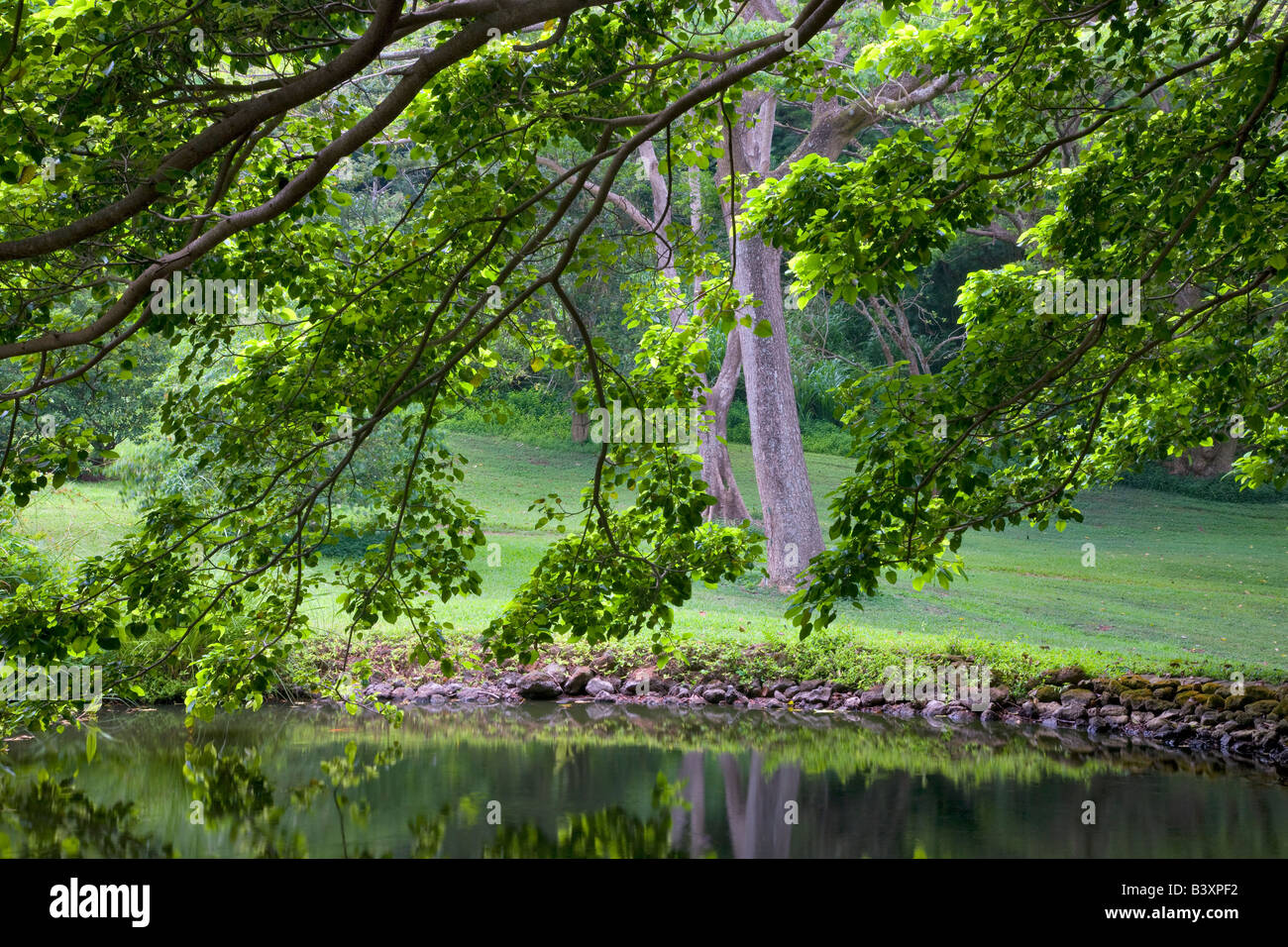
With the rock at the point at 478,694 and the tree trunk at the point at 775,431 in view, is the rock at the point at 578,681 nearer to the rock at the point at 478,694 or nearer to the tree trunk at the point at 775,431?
the rock at the point at 478,694

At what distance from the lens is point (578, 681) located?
540 inches

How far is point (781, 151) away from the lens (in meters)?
30.2

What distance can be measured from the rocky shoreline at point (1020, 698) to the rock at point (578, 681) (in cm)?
1

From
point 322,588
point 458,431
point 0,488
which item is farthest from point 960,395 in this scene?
point 458,431

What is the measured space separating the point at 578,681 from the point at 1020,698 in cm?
517

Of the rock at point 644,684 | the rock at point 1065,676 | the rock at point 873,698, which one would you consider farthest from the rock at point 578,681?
the rock at point 1065,676

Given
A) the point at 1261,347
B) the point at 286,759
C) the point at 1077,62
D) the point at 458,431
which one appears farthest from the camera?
the point at 458,431

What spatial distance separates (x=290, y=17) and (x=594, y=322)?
22796 mm

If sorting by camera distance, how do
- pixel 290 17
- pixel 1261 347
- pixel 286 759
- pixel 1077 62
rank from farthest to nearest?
pixel 286 759, pixel 1261 347, pixel 1077 62, pixel 290 17

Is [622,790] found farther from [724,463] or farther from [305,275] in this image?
[724,463]

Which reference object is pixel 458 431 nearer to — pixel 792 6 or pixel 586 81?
pixel 792 6

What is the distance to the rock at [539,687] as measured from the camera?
13.6 meters

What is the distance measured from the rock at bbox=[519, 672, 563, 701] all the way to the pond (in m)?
0.98

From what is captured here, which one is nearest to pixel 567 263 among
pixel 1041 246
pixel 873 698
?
pixel 1041 246
